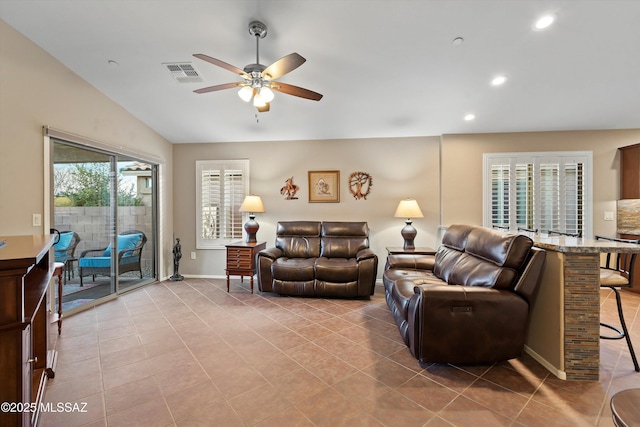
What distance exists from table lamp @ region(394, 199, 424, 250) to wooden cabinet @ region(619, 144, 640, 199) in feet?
10.2

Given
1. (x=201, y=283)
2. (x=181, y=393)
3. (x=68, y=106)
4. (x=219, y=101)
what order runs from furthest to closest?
(x=201, y=283), (x=219, y=101), (x=68, y=106), (x=181, y=393)

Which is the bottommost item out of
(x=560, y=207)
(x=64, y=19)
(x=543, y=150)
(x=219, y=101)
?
(x=560, y=207)

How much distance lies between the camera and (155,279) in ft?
15.9

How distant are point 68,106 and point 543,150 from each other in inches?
264

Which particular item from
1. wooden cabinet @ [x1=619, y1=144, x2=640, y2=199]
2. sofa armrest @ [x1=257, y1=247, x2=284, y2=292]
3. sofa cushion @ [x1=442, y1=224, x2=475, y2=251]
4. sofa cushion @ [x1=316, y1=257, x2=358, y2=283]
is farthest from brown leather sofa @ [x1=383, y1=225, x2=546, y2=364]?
wooden cabinet @ [x1=619, y1=144, x2=640, y2=199]

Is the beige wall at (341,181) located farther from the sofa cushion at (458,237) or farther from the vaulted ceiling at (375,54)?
the sofa cushion at (458,237)

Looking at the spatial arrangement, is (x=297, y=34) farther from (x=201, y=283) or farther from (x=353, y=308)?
(x=201, y=283)

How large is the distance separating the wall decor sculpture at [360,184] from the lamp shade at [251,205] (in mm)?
1627

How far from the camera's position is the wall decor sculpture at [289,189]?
16.5ft

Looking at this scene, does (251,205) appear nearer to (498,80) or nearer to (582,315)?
(498,80)

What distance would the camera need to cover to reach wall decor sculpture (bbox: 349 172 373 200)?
4879 millimetres

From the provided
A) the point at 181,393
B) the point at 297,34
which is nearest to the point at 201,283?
the point at 181,393

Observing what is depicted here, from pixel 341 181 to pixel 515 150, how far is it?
290 centimetres

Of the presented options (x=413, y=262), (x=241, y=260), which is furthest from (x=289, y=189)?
(x=413, y=262)
